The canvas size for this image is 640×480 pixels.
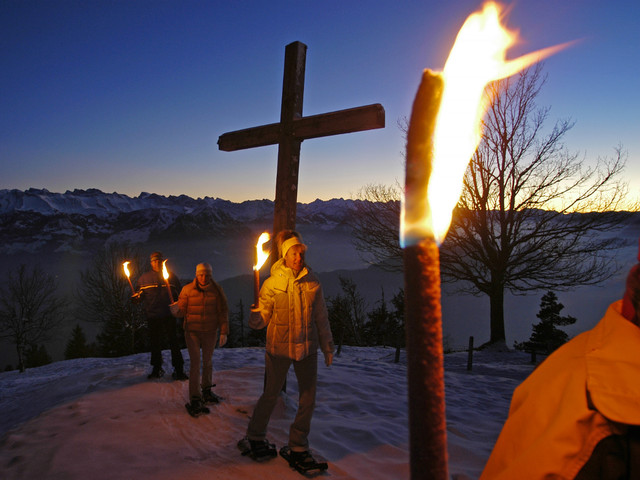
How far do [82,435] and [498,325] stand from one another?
547 inches

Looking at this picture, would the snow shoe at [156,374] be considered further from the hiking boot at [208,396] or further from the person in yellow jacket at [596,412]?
the person in yellow jacket at [596,412]

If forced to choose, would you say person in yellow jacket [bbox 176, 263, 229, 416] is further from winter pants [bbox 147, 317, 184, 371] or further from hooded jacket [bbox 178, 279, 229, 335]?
winter pants [bbox 147, 317, 184, 371]

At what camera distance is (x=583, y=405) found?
1.03 m

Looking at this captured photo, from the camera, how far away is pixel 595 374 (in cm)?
105

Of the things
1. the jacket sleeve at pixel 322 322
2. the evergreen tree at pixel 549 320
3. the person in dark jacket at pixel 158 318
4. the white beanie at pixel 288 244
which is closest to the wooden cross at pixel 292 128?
the white beanie at pixel 288 244

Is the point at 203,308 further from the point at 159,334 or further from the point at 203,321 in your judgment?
the point at 159,334

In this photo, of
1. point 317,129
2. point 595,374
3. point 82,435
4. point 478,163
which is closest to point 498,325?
point 478,163

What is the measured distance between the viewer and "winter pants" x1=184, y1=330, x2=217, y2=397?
495 centimetres

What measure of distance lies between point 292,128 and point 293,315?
2.67m

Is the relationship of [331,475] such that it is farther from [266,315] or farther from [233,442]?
[266,315]

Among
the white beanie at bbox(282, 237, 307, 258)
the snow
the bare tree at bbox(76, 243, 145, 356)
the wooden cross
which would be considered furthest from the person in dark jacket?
the bare tree at bbox(76, 243, 145, 356)

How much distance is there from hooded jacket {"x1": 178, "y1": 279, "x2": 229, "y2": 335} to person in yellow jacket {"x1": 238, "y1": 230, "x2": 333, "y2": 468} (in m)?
1.75

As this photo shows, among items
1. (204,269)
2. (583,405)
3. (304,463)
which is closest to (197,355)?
(204,269)

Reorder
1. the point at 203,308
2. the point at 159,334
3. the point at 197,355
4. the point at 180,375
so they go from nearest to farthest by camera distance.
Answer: the point at 197,355, the point at 203,308, the point at 180,375, the point at 159,334
